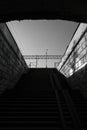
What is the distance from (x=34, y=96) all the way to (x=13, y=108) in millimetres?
1268

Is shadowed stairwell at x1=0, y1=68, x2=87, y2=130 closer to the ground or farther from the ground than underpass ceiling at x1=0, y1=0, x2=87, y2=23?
closer to the ground

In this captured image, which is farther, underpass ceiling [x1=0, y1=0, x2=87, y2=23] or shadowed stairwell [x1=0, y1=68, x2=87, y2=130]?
shadowed stairwell [x1=0, y1=68, x2=87, y2=130]

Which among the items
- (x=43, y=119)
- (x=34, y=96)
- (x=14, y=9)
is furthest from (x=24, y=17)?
(x=34, y=96)

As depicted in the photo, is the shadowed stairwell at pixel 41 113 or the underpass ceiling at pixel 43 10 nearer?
the underpass ceiling at pixel 43 10

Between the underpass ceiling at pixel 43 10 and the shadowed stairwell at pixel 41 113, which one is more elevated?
the underpass ceiling at pixel 43 10

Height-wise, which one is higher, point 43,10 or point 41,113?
point 43,10

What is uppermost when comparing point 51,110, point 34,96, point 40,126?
point 34,96

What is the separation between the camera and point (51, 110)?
4859 millimetres

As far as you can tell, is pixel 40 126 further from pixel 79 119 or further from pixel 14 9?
pixel 14 9

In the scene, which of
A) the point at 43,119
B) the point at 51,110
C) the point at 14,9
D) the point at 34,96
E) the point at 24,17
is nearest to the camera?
the point at 14,9

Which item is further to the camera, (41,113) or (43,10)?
(41,113)

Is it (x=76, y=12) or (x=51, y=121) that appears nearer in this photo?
(x=76, y=12)

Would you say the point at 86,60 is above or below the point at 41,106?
above

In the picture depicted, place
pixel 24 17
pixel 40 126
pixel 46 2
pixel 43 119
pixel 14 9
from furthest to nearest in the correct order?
1. pixel 43 119
2. pixel 40 126
3. pixel 24 17
4. pixel 14 9
5. pixel 46 2
